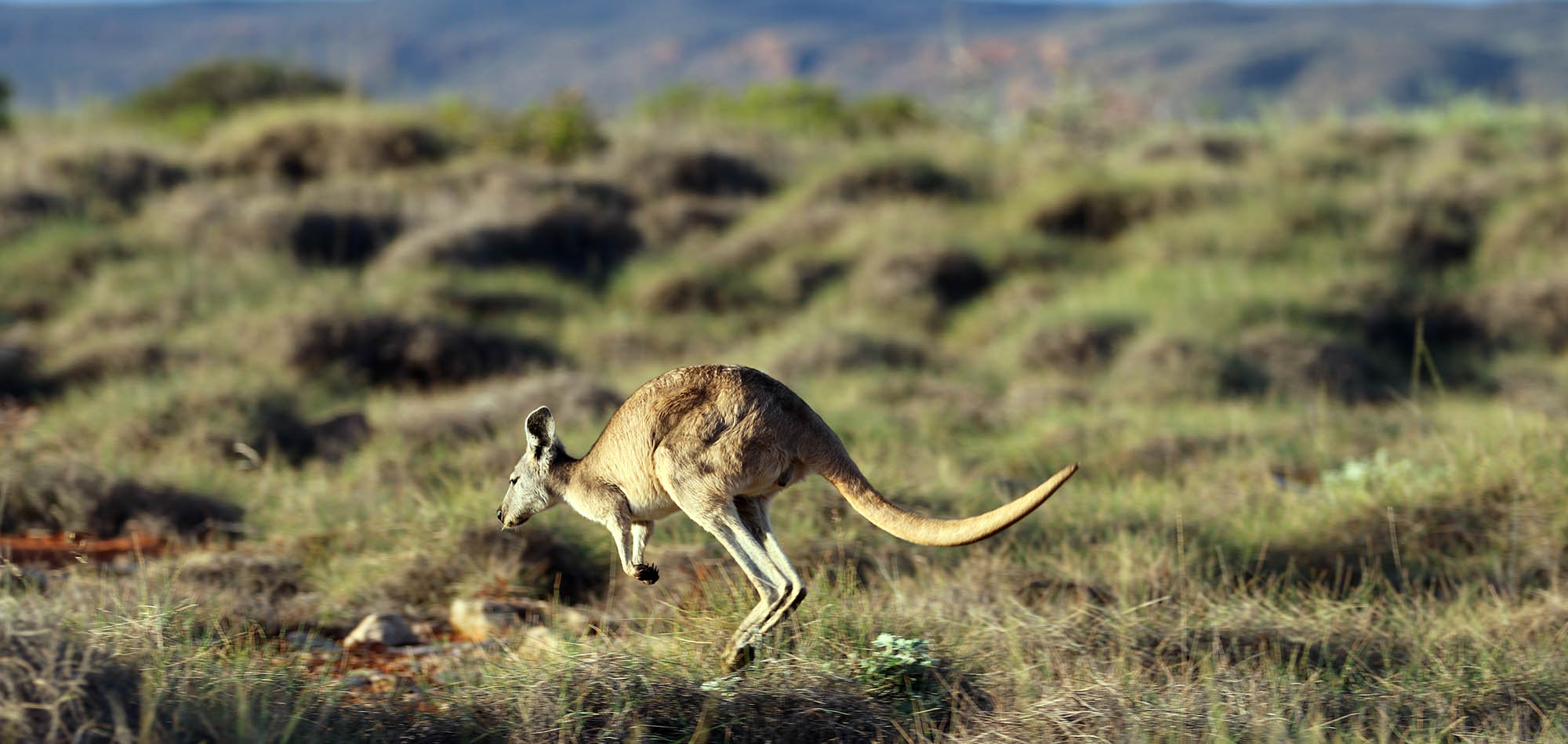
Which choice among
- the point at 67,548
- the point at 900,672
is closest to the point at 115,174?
the point at 67,548

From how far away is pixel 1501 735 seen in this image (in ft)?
11.0

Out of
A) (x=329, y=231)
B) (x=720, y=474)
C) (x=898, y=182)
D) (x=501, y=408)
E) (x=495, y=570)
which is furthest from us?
(x=898, y=182)

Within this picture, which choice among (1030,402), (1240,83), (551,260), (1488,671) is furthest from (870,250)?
(1240,83)

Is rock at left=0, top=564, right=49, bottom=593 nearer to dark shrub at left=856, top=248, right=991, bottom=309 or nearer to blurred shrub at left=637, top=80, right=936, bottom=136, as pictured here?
dark shrub at left=856, top=248, right=991, bottom=309

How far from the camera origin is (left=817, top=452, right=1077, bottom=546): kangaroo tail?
9.31ft

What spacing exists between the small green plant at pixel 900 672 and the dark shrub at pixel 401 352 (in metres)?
7.34

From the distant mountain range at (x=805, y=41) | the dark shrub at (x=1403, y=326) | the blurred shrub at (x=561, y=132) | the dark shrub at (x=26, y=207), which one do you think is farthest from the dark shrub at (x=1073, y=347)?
the distant mountain range at (x=805, y=41)

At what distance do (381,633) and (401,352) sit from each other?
5.91 metres

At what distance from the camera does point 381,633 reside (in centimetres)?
468

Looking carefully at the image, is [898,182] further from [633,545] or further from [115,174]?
[633,545]

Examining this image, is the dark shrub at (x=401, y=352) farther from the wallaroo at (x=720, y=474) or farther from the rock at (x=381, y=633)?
the wallaroo at (x=720, y=474)

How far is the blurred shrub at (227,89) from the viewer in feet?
79.3

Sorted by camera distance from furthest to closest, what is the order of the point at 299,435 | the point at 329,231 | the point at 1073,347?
the point at 329,231
the point at 1073,347
the point at 299,435

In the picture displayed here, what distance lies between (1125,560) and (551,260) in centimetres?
1001
